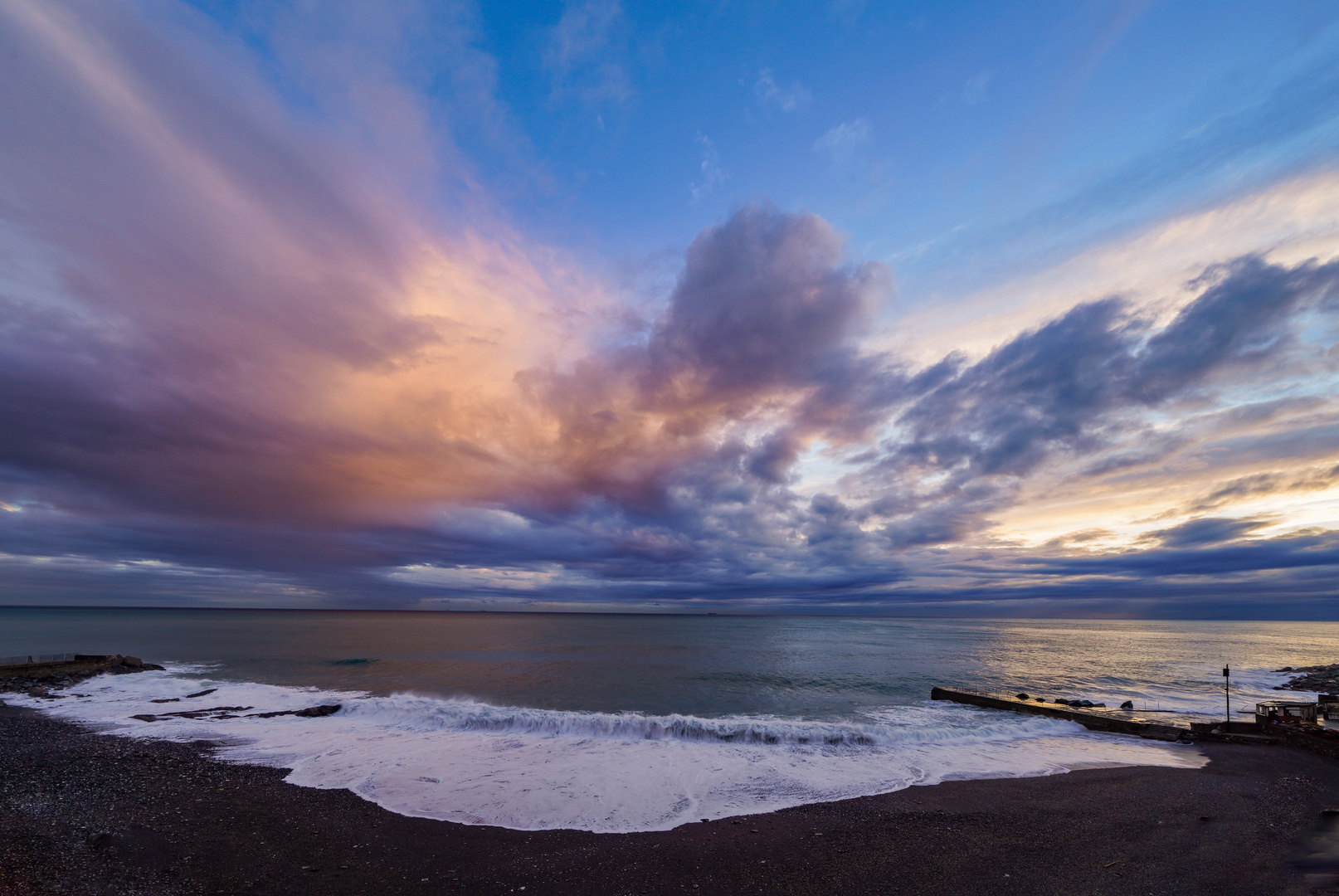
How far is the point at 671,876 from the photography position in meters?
10.1

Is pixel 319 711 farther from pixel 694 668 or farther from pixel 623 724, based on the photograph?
pixel 694 668

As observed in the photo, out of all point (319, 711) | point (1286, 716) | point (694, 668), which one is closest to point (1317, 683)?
point (1286, 716)

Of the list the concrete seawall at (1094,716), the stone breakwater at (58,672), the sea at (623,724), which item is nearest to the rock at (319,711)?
the sea at (623,724)

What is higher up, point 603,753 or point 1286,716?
point 1286,716

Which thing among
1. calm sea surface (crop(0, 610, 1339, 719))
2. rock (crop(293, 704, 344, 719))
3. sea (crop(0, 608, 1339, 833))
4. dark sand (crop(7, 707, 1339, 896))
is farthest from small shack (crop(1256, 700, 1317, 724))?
rock (crop(293, 704, 344, 719))

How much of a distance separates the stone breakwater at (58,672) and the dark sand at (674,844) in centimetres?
2467

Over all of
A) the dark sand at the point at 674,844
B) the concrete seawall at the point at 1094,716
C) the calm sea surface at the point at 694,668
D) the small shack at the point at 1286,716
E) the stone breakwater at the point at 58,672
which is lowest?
the calm sea surface at the point at 694,668

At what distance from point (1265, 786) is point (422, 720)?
3094 cm

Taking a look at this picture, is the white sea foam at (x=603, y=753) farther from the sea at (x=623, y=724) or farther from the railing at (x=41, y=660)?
the railing at (x=41, y=660)

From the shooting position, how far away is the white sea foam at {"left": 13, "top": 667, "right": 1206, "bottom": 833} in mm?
14312

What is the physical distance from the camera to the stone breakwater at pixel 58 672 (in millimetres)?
31625

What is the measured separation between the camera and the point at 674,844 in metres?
11.5

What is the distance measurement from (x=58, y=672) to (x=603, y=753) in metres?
43.9

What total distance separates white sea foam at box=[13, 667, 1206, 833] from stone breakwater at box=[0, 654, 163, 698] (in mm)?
5327
